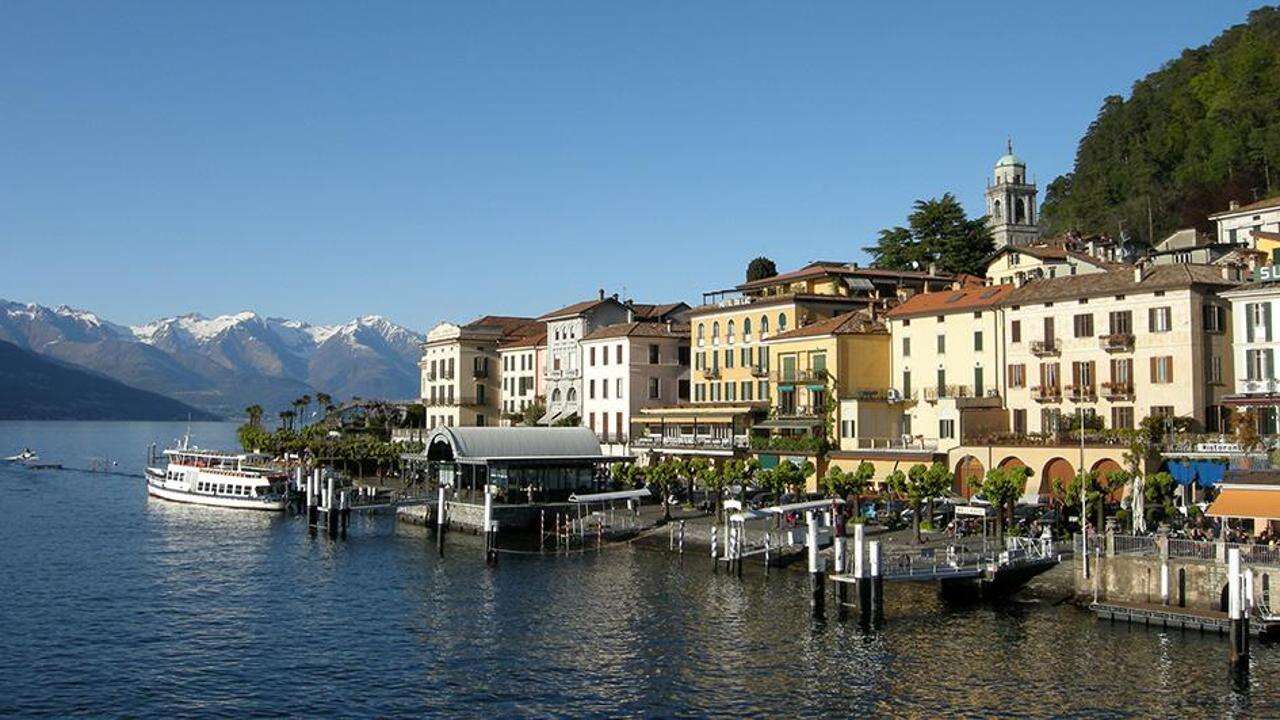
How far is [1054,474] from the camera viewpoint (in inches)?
2680

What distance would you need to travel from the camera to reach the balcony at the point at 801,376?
8412cm

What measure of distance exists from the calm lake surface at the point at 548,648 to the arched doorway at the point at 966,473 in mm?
16915

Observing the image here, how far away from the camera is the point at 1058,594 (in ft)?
175

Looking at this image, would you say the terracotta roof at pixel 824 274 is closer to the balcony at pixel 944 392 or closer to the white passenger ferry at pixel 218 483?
the balcony at pixel 944 392

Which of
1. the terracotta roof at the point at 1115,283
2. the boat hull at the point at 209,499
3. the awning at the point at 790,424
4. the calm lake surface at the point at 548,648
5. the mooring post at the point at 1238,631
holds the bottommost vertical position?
the calm lake surface at the point at 548,648

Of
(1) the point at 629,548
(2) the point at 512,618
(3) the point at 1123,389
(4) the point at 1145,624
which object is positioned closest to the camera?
(4) the point at 1145,624

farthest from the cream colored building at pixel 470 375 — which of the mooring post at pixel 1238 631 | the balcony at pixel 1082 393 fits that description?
the mooring post at pixel 1238 631

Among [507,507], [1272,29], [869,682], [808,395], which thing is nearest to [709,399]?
[808,395]

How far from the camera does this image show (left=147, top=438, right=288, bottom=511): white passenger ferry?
10131cm

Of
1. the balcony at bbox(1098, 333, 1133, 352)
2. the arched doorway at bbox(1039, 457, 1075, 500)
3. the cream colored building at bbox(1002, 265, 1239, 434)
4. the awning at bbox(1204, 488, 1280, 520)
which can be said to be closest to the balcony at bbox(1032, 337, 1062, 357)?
the cream colored building at bbox(1002, 265, 1239, 434)

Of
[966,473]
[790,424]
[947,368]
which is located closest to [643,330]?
[790,424]

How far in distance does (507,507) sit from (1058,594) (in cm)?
3957

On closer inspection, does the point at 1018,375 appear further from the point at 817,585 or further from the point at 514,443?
the point at 514,443

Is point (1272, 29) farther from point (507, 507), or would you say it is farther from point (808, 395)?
point (507, 507)
